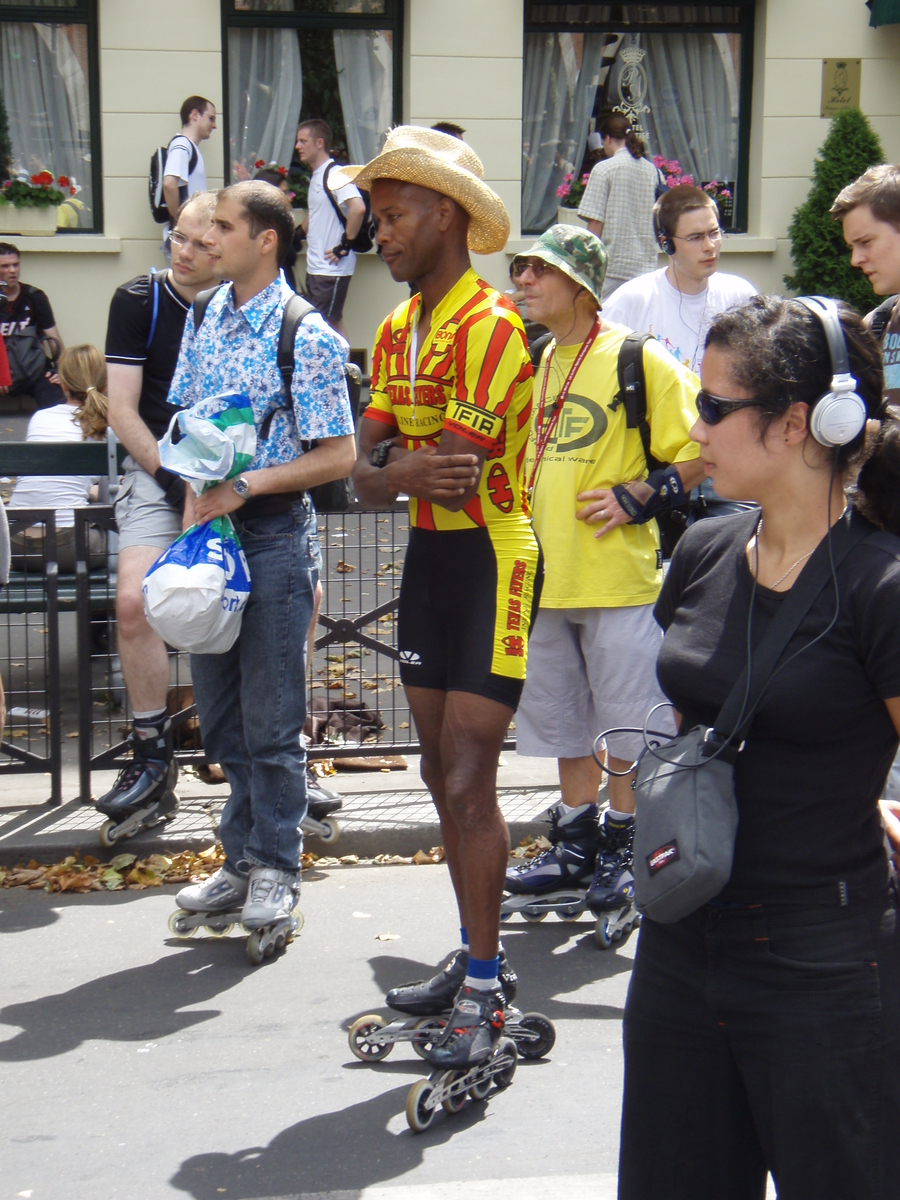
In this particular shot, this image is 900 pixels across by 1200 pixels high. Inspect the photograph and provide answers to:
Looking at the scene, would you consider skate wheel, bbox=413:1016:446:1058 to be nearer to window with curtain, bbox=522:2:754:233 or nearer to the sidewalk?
the sidewalk

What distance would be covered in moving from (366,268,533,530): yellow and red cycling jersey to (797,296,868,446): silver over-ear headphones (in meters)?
1.38

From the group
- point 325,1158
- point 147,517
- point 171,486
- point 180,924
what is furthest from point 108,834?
point 325,1158

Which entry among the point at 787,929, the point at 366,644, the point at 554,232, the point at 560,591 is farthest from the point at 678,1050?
the point at 366,644

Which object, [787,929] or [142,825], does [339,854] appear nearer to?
[142,825]

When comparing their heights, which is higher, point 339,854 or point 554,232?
point 554,232

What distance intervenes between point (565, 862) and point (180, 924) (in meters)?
1.32

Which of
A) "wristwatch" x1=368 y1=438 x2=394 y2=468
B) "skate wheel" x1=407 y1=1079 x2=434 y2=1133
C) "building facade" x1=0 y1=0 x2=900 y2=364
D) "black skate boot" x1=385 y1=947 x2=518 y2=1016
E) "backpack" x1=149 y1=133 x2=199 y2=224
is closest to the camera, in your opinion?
"skate wheel" x1=407 y1=1079 x2=434 y2=1133

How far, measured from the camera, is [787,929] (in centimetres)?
221

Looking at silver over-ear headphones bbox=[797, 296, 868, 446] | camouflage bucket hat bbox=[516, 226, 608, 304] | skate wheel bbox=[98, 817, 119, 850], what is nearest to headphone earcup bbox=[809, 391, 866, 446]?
silver over-ear headphones bbox=[797, 296, 868, 446]

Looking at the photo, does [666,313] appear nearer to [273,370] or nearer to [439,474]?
[273,370]

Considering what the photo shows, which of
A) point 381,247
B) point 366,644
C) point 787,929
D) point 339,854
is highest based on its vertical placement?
point 381,247

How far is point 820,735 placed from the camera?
2186mm

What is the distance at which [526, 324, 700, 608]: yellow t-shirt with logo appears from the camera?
4742 millimetres

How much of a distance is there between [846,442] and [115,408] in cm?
370
